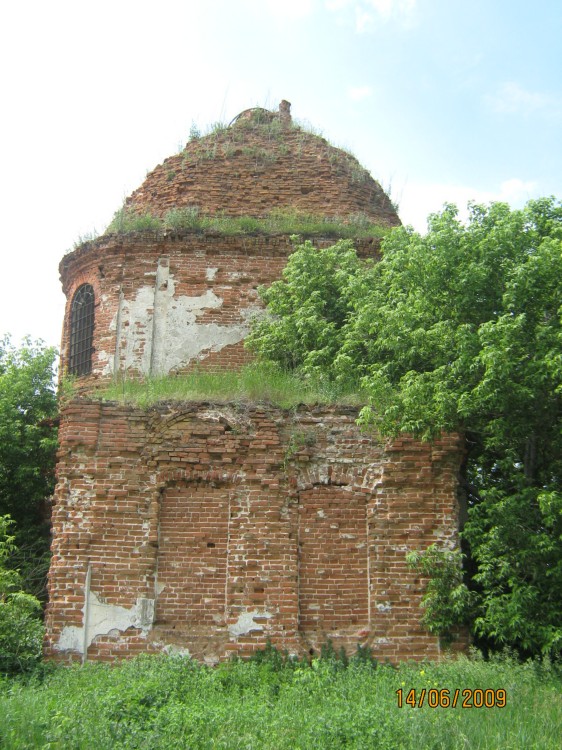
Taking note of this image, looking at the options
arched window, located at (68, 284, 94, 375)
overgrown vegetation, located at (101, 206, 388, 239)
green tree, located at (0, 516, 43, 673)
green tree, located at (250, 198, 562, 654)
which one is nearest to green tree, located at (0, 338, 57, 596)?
arched window, located at (68, 284, 94, 375)

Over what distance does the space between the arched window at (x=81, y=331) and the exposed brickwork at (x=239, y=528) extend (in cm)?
441

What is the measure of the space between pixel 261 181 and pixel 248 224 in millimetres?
1588

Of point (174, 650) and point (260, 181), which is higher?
point (260, 181)

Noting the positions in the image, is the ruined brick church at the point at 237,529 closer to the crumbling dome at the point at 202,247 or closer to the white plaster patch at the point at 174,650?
the white plaster patch at the point at 174,650

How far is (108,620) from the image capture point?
376 inches

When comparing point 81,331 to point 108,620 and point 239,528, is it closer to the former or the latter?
point 239,528

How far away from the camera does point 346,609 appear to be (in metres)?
9.89

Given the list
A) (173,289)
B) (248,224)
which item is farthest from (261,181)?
(173,289)

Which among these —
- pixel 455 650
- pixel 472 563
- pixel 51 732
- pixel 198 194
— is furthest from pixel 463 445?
pixel 198 194

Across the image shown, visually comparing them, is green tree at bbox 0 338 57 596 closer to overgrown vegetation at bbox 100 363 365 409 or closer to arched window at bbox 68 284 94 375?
arched window at bbox 68 284 94 375

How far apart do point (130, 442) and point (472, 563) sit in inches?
187

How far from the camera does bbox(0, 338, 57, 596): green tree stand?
12.3m

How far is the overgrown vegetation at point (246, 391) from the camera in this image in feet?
35.0
